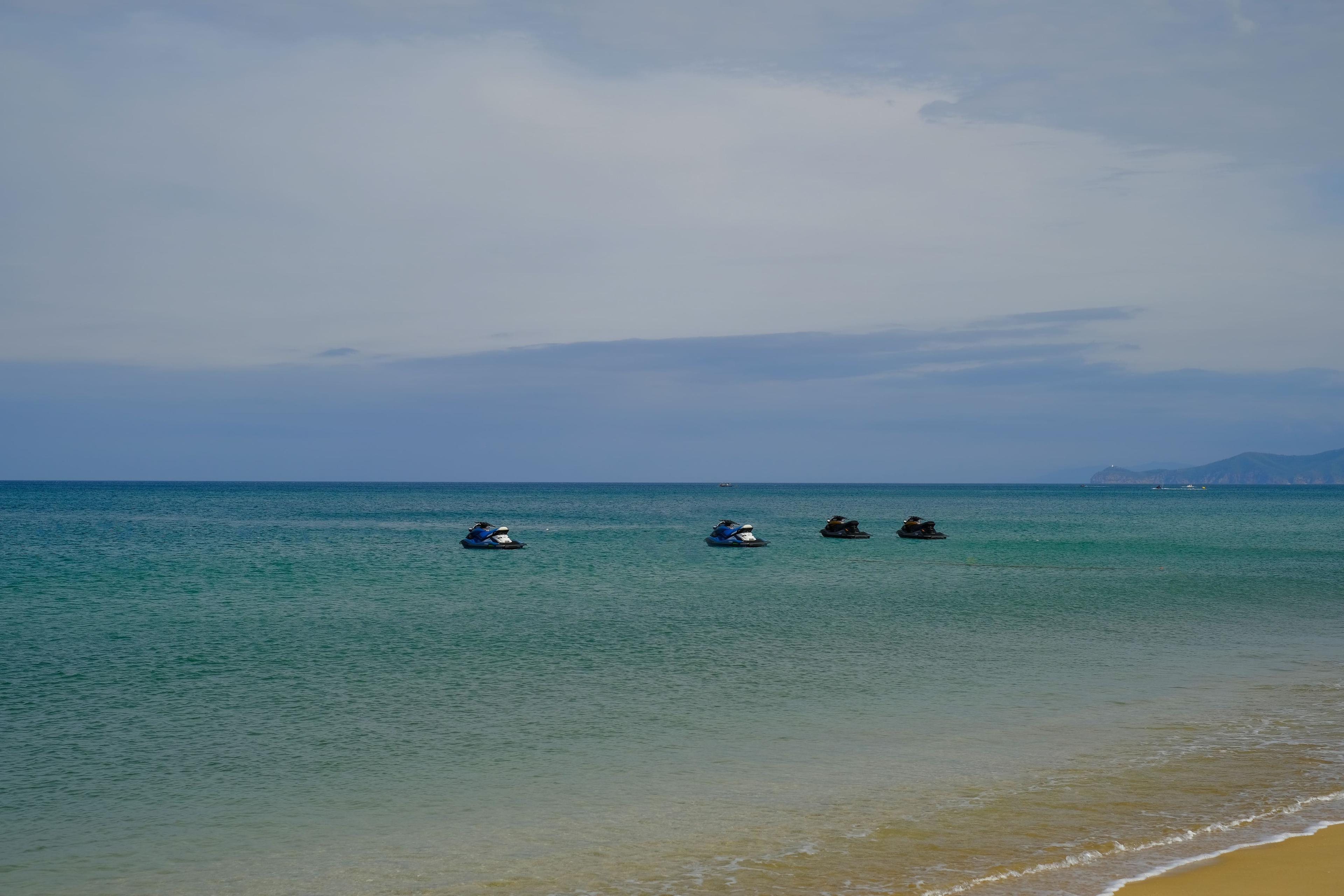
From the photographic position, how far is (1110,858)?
11680 mm

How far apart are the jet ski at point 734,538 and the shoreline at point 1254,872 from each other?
57.7m

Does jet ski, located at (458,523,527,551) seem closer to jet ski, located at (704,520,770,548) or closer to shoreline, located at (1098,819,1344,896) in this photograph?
jet ski, located at (704,520,770,548)

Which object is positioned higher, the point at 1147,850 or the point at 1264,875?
the point at 1264,875

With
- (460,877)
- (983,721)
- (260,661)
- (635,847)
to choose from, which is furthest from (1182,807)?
(260,661)

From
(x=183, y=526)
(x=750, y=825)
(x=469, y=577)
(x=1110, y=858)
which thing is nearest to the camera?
(x=1110, y=858)

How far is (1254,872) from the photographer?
36.3ft

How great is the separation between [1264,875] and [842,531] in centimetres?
6812

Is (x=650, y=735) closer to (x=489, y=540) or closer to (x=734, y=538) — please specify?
(x=489, y=540)

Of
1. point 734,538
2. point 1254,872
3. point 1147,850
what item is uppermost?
point 1254,872

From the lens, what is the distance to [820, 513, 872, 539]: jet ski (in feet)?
256

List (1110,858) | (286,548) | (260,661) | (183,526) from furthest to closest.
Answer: (183,526)
(286,548)
(260,661)
(1110,858)

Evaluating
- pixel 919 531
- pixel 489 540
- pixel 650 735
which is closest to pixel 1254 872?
pixel 650 735

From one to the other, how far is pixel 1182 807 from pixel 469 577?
1513 inches

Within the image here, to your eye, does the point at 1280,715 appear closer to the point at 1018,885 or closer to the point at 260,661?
the point at 1018,885
